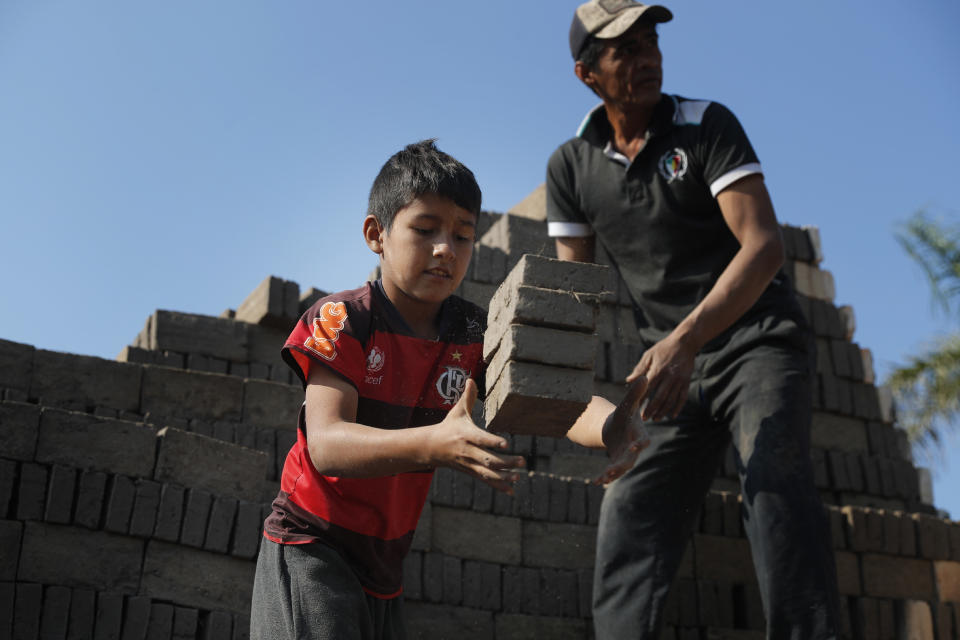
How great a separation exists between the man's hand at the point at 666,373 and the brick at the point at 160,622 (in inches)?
82.5

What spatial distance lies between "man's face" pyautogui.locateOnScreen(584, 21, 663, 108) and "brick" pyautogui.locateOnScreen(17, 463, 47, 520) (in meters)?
2.93

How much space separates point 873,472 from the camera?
643 cm

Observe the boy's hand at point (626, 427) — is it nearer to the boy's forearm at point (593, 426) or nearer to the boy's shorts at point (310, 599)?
the boy's forearm at point (593, 426)

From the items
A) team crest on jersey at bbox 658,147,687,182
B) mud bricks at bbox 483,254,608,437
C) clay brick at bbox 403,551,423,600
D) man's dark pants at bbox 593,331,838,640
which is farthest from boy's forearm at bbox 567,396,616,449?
clay brick at bbox 403,551,423,600

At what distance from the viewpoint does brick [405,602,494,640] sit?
438 centimetres

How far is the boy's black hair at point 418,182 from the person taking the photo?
2.82 metres

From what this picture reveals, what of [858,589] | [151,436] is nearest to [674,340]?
[151,436]

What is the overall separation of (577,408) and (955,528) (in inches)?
173

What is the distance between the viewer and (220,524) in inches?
166

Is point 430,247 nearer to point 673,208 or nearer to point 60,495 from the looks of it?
point 673,208

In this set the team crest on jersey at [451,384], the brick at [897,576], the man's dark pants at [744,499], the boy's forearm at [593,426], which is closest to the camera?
the team crest on jersey at [451,384]

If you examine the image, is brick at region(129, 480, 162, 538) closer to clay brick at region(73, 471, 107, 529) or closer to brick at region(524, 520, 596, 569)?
clay brick at region(73, 471, 107, 529)

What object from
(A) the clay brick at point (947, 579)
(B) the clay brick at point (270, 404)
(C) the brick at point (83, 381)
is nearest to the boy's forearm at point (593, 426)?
(B) the clay brick at point (270, 404)

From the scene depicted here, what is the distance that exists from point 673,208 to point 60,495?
9.23ft
